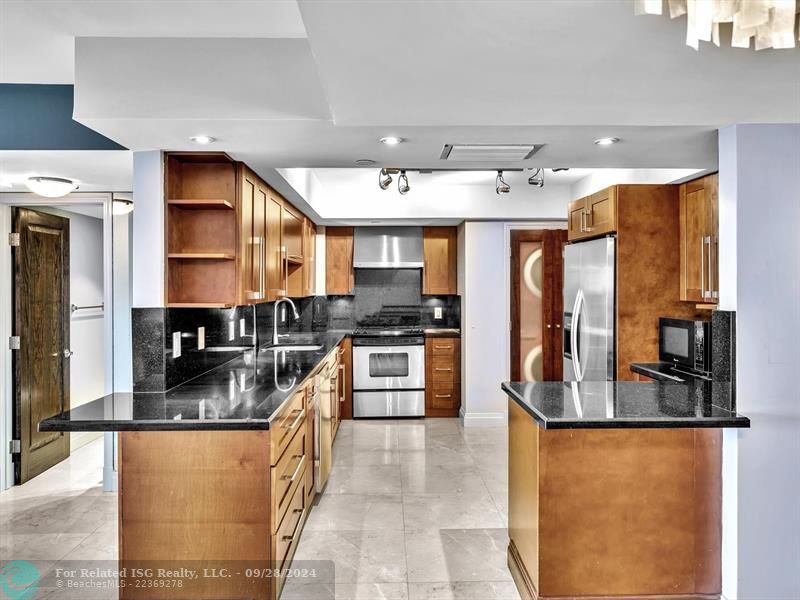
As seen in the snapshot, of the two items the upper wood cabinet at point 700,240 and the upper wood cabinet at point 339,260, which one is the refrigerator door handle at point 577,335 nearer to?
the upper wood cabinet at point 700,240

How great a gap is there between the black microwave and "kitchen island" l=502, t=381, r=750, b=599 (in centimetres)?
87

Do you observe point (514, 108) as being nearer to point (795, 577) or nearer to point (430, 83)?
point (430, 83)

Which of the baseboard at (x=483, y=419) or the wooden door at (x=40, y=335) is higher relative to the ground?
the wooden door at (x=40, y=335)

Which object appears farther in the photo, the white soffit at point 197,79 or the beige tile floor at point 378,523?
the beige tile floor at point 378,523

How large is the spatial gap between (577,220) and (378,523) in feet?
8.68

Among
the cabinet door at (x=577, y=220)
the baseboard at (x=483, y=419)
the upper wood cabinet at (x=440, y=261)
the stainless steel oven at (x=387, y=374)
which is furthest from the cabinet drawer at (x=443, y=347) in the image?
the cabinet door at (x=577, y=220)

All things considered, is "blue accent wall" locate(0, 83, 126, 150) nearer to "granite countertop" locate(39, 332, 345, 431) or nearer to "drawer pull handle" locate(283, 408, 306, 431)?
"granite countertop" locate(39, 332, 345, 431)

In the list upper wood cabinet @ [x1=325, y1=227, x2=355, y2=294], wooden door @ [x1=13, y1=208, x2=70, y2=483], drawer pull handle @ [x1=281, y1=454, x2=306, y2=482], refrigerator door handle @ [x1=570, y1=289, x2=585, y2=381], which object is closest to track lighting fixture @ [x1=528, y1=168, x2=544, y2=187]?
refrigerator door handle @ [x1=570, y1=289, x2=585, y2=381]

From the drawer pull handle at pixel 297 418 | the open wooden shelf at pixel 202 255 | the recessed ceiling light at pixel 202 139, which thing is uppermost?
the recessed ceiling light at pixel 202 139

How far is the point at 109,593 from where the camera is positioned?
2.47 m

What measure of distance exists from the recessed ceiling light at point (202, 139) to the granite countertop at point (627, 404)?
179cm

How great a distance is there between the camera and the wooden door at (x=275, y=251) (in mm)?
3512

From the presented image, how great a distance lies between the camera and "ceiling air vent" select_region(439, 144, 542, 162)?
2.40 m

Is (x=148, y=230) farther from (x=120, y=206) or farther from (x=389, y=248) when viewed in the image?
(x=389, y=248)
